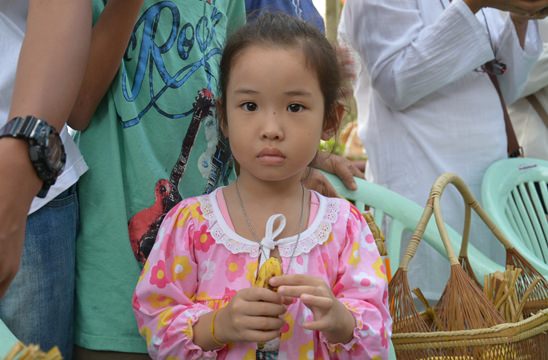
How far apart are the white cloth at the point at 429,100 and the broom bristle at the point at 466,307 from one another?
570 mm

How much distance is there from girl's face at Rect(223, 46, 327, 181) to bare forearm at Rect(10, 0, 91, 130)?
14.0 inches

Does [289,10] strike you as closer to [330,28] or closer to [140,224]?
[140,224]

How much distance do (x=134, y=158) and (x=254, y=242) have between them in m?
0.27

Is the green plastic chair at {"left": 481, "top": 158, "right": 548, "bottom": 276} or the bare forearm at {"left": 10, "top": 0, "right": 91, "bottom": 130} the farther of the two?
Answer: the green plastic chair at {"left": 481, "top": 158, "right": 548, "bottom": 276}

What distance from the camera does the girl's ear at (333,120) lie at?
158 cm

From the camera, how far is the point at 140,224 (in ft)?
4.85

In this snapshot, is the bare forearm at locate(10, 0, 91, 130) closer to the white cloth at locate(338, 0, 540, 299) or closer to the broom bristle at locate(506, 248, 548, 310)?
the broom bristle at locate(506, 248, 548, 310)

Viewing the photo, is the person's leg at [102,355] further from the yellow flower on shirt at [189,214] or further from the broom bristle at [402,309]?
the broom bristle at [402,309]

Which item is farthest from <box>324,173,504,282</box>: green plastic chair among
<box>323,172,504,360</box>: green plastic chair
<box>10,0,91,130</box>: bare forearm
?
<box>10,0,91,130</box>: bare forearm

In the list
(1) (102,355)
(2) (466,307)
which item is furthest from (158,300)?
(2) (466,307)

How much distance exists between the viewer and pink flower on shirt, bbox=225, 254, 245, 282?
1.39 metres

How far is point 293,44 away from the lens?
57.7 inches

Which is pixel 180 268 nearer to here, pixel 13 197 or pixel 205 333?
pixel 205 333

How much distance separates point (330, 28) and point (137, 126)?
9.68ft
